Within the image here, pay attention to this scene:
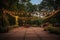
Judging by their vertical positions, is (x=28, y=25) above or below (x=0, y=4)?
below

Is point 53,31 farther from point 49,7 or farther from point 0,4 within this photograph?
point 49,7

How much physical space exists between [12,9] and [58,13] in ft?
14.1

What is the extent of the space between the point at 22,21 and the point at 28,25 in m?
1.46

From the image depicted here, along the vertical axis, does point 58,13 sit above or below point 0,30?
above

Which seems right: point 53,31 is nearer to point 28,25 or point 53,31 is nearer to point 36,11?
point 36,11

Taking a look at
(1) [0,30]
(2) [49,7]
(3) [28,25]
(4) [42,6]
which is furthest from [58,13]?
(3) [28,25]

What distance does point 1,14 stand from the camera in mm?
15578

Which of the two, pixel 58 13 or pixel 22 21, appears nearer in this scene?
pixel 58 13

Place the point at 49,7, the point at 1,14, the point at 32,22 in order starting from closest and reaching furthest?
the point at 1,14, the point at 49,7, the point at 32,22

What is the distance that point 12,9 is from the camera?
1684cm

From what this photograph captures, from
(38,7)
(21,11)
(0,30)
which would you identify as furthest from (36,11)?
(0,30)

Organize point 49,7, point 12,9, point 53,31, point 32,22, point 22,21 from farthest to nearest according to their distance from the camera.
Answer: point 32,22 < point 22,21 < point 49,7 < point 12,9 < point 53,31

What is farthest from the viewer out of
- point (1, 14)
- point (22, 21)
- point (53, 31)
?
point (22, 21)

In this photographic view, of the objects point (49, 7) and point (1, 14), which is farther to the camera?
point (49, 7)
